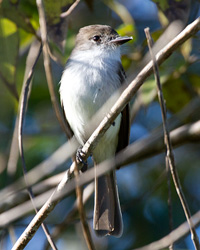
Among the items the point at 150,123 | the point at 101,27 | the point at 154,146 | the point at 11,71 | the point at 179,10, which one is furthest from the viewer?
the point at 150,123

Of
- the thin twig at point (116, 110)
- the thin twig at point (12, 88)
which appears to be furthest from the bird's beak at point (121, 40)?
the thin twig at point (116, 110)

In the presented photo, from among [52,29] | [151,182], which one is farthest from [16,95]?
[151,182]

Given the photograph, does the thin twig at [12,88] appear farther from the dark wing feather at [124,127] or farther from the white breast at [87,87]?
the dark wing feather at [124,127]

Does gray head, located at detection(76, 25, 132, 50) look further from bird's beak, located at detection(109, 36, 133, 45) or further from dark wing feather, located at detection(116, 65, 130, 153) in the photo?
dark wing feather, located at detection(116, 65, 130, 153)

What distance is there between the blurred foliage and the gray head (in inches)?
4.0

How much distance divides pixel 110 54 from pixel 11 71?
0.76 meters

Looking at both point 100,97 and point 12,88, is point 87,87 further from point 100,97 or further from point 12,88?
point 12,88

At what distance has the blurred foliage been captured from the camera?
11.2ft

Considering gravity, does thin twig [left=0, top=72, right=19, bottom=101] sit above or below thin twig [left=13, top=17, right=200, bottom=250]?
above

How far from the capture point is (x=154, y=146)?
143 inches

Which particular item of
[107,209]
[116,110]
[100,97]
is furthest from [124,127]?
[116,110]

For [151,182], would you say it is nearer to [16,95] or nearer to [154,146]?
[154,146]

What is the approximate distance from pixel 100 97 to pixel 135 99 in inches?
35.6

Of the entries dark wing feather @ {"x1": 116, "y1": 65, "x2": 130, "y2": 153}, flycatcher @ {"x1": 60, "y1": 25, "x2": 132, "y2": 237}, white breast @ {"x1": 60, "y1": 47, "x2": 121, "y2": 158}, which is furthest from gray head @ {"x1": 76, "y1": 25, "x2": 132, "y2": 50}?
dark wing feather @ {"x1": 116, "y1": 65, "x2": 130, "y2": 153}
